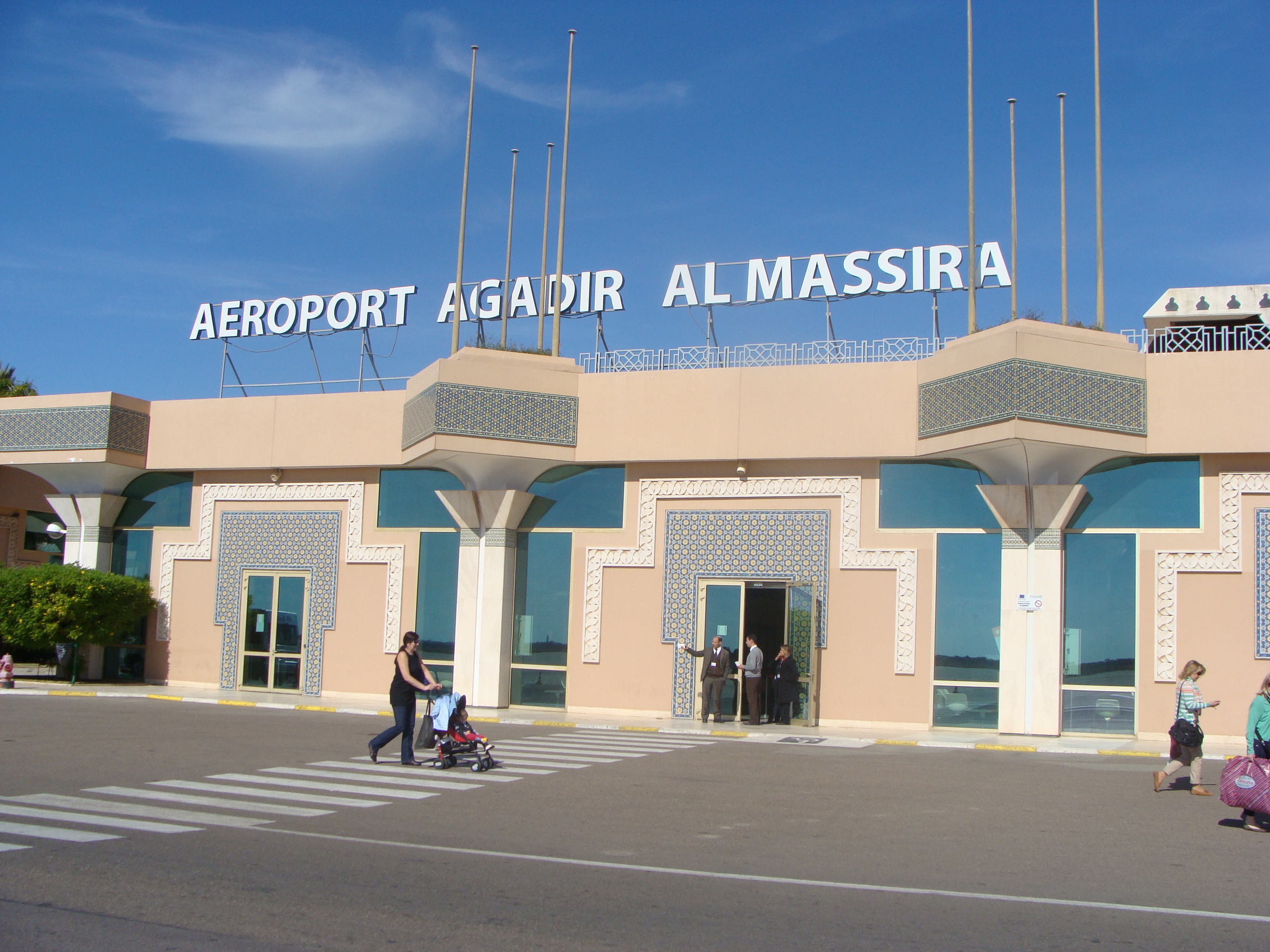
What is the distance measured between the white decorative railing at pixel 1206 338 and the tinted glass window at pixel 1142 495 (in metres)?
2.17

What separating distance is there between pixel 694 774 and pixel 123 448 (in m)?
20.2

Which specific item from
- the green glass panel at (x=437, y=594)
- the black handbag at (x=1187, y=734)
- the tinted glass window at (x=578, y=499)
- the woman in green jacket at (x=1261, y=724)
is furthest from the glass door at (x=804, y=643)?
the woman in green jacket at (x=1261, y=724)

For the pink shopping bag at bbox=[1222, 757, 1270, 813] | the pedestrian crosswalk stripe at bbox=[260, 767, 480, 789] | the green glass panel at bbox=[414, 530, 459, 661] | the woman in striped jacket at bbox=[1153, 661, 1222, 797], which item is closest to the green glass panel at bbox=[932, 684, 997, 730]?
the woman in striped jacket at bbox=[1153, 661, 1222, 797]

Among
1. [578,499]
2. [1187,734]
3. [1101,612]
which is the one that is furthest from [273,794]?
[1101,612]

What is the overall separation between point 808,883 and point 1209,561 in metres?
16.0

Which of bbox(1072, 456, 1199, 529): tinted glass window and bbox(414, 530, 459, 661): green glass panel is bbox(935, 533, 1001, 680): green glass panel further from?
bbox(414, 530, 459, 661): green glass panel

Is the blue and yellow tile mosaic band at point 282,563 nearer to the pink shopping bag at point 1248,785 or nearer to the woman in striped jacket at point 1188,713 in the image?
the woman in striped jacket at point 1188,713

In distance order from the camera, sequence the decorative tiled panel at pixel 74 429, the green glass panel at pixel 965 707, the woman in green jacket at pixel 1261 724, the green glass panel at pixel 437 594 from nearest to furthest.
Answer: the woman in green jacket at pixel 1261 724
the green glass panel at pixel 965 707
the green glass panel at pixel 437 594
the decorative tiled panel at pixel 74 429

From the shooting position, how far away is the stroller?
14648 millimetres

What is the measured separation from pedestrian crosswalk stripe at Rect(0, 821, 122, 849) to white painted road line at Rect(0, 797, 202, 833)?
0.30 meters

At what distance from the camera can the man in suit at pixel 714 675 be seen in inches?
907

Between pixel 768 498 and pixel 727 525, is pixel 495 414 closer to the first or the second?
pixel 727 525

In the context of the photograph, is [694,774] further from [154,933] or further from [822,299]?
[822,299]

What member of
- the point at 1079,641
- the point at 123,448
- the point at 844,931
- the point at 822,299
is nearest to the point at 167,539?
the point at 123,448
